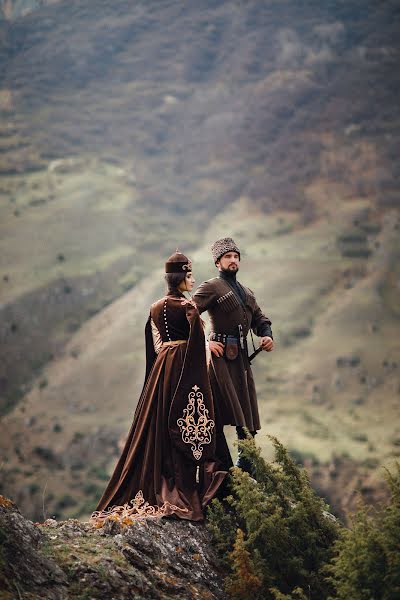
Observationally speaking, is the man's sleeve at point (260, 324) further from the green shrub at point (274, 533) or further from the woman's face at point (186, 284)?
the green shrub at point (274, 533)

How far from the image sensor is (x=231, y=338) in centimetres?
767

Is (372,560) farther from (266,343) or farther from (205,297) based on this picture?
(205,297)

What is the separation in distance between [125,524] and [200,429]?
3.53 feet

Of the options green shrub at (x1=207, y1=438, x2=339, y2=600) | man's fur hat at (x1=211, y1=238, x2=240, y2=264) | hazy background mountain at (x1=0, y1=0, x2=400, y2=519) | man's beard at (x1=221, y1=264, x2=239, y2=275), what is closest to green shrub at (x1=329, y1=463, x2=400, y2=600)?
green shrub at (x1=207, y1=438, x2=339, y2=600)

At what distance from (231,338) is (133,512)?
6.05 feet

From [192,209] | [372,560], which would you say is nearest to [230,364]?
[372,560]

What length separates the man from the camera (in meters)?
7.39

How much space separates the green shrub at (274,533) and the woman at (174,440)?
1.08 ft

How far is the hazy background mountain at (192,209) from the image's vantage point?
54562 mm

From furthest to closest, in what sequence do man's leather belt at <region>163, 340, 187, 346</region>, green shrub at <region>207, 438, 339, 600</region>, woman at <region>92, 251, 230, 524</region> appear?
man's leather belt at <region>163, 340, 187, 346</region> → woman at <region>92, 251, 230, 524</region> → green shrub at <region>207, 438, 339, 600</region>

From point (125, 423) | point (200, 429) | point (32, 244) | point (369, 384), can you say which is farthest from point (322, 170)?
point (200, 429)

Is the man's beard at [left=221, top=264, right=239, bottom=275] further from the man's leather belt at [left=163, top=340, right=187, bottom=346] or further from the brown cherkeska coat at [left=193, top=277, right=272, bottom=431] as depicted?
the man's leather belt at [left=163, top=340, right=187, bottom=346]

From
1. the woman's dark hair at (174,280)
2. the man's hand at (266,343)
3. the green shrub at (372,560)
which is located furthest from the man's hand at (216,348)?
the green shrub at (372,560)

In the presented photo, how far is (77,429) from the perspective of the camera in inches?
2189
